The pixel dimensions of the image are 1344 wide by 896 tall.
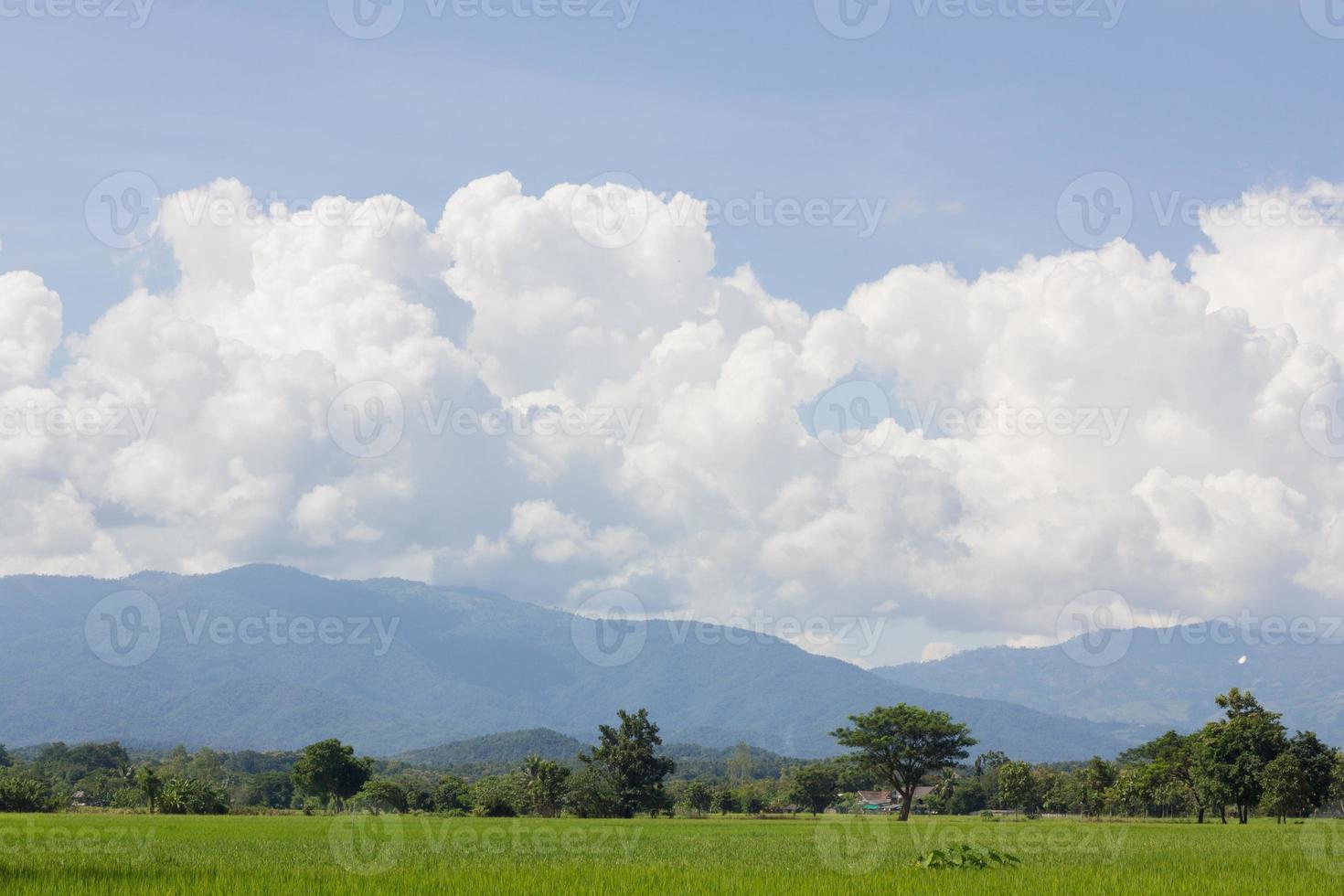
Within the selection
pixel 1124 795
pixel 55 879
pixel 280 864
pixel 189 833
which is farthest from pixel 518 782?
pixel 55 879

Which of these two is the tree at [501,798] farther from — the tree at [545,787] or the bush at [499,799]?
the tree at [545,787]

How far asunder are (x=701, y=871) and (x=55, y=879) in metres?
14.4

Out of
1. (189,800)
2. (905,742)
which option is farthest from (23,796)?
(905,742)

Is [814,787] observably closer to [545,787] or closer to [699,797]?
[699,797]

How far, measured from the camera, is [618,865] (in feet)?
100

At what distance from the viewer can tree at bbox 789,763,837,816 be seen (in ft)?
507

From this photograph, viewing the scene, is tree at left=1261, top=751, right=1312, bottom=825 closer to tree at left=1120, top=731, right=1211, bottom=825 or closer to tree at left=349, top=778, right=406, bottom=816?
tree at left=1120, top=731, right=1211, bottom=825

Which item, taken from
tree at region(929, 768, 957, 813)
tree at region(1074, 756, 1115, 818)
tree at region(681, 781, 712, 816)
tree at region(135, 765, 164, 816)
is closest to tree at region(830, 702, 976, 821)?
tree at region(1074, 756, 1115, 818)

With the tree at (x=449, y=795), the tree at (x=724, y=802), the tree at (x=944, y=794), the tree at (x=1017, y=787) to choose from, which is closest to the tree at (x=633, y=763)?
the tree at (x=449, y=795)

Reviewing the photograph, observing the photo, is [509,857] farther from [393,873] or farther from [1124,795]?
[1124,795]

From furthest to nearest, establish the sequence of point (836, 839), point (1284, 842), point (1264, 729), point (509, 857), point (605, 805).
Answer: point (605, 805)
point (1264, 729)
point (836, 839)
point (1284, 842)
point (509, 857)

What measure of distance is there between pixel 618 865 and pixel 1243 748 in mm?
71620

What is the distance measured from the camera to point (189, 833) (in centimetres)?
4975

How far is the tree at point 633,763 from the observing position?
103000mm
